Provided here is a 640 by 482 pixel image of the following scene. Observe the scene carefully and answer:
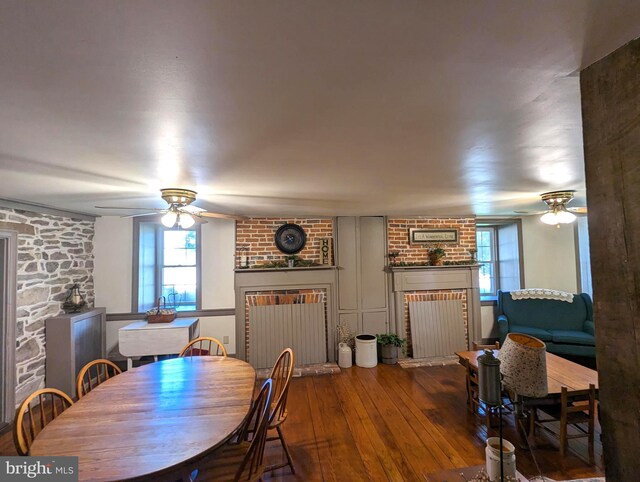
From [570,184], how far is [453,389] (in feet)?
8.24

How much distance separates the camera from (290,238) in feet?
14.6

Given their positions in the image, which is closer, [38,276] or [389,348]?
[38,276]

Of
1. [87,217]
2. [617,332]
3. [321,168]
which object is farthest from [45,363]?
[617,332]

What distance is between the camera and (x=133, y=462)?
4.46 feet

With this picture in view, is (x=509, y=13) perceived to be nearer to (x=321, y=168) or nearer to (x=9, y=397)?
(x=321, y=168)

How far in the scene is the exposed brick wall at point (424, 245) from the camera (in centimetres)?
477

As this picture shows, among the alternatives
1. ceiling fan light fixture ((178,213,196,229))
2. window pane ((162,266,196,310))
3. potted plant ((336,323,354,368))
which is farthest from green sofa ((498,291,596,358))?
window pane ((162,266,196,310))

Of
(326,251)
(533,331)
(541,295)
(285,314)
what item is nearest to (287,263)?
(326,251)

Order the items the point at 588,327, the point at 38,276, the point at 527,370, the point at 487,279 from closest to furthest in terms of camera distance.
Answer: the point at 527,370, the point at 38,276, the point at 588,327, the point at 487,279

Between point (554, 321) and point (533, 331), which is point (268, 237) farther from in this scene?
point (554, 321)

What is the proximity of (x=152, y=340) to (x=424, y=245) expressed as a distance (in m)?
4.18

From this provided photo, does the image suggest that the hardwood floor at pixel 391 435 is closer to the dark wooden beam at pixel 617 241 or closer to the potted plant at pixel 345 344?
the potted plant at pixel 345 344

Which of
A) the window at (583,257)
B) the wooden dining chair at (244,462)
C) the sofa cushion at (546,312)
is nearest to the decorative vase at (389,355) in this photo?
the sofa cushion at (546,312)

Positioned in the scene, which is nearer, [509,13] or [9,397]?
[509,13]
